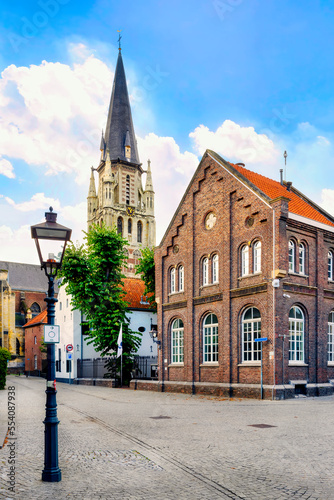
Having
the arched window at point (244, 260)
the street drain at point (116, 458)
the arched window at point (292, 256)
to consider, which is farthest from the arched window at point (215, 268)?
the street drain at point (116, 458)

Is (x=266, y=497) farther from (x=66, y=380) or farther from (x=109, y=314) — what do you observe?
(x=66, y=380)

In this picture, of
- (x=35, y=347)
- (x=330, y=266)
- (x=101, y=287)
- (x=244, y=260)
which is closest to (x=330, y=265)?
(x=330, y=266)

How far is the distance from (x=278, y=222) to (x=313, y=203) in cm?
788

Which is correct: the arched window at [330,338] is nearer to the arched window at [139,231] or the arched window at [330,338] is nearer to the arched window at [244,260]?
the arched window at [244,260]

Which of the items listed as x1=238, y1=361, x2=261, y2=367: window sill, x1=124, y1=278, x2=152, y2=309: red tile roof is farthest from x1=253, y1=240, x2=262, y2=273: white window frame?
x1=124, y1=278, x2=152, y2=309: red tile roof

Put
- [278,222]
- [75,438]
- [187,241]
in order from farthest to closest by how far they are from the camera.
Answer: [187,241], [278,222], [75,438]

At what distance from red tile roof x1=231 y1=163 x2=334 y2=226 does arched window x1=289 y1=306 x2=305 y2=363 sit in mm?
4678

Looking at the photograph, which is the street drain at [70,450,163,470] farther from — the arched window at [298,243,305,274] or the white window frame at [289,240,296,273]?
the arched window at [298,243,305,274]

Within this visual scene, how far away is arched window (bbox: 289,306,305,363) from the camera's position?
73.8ft

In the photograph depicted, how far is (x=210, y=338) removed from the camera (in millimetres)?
25828

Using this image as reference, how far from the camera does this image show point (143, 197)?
95.1m

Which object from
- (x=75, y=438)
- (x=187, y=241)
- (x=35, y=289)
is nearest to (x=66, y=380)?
(x=187, y=241)

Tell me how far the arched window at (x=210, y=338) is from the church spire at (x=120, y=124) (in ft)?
229

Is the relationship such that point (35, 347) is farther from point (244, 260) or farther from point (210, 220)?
point (244, 260)
